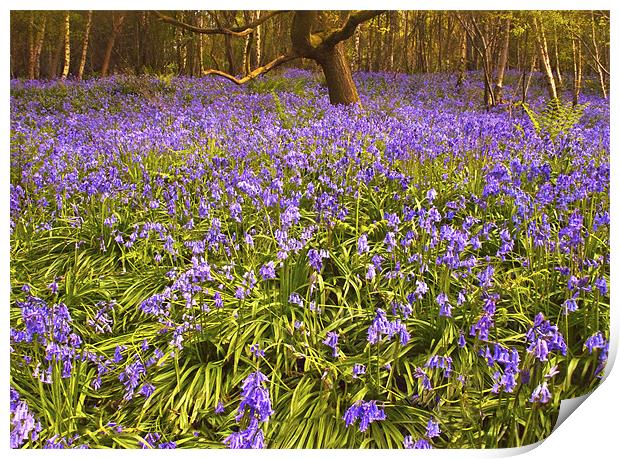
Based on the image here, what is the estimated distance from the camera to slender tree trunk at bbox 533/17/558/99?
9.07 ft

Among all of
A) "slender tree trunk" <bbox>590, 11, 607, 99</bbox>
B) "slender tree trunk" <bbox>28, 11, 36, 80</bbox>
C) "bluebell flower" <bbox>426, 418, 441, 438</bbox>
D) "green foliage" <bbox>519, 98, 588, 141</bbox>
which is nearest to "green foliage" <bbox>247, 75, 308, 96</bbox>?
"slender tree trunk" <bbox>28, 11, 36, 80</bbox>

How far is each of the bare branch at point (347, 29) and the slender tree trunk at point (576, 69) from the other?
100 cm

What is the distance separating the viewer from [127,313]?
257 centimetres

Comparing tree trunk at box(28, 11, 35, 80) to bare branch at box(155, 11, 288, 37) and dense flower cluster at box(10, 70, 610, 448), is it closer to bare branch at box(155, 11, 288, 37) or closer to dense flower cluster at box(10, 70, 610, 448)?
dense flower cluster at box(10, 70, 610, 448)

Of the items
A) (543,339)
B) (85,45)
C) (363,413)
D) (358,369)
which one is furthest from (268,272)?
(85,45)

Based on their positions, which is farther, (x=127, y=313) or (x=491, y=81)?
(x=491, y=81)

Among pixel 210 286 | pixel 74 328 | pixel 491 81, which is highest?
pixel 491 81

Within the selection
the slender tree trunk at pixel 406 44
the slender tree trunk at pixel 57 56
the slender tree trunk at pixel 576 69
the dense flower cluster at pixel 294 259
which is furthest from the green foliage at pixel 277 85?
the slender tree trunk at pixel 576 69

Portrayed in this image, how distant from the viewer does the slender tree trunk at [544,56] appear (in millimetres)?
2766

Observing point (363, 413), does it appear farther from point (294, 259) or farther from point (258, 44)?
point (258, 44)

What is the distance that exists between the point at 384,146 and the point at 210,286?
127 centimetres

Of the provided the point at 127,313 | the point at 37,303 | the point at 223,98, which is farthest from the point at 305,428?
the point at 223,98

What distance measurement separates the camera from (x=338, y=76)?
300 centimetres
